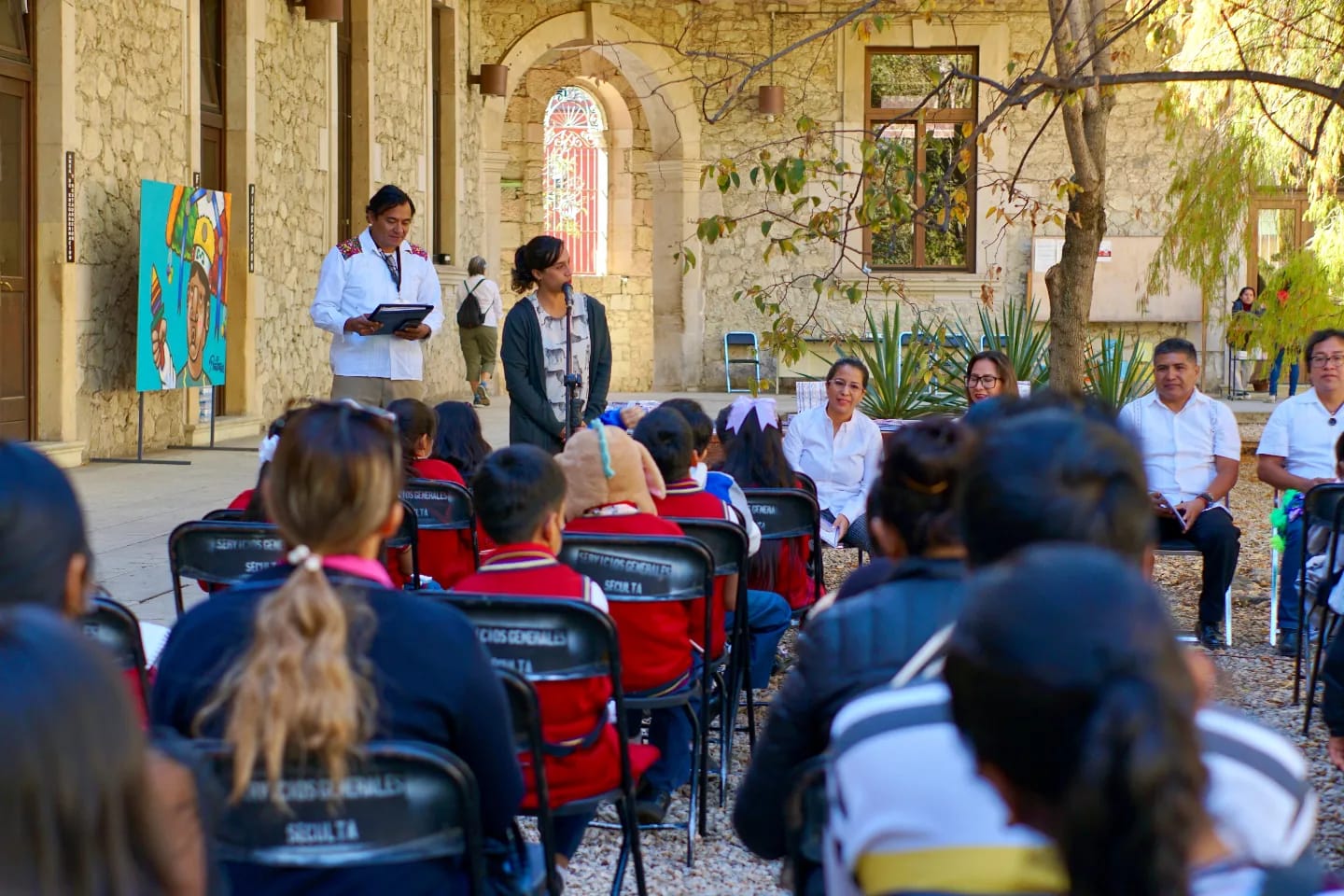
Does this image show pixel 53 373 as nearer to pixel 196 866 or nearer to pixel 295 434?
pixel 295 434

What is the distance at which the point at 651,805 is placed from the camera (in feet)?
12.1

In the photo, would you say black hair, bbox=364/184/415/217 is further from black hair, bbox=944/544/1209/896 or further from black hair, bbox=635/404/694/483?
black hair, bbox=944/544/1209/896

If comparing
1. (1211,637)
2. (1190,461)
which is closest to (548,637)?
(1211,637)

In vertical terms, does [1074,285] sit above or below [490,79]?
below

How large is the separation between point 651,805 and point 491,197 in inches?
568

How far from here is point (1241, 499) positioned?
989cm

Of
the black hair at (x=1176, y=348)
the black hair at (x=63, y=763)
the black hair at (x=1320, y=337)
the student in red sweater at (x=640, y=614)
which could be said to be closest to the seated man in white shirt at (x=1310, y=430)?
the black hair at (x=1320, y=337)

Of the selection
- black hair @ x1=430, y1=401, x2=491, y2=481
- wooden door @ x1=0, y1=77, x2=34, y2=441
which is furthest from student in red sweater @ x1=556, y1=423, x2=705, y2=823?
wooden door @ x1=0, y1=77, x2=34, y2=441

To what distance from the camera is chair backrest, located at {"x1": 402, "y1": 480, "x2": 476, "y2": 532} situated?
4.18 meters

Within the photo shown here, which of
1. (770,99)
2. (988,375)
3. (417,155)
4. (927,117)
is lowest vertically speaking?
(988,375)

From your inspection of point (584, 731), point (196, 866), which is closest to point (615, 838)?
point (584, 731)

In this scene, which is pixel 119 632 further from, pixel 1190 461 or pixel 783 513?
pixel 1190 461

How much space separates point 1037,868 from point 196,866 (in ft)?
2.29

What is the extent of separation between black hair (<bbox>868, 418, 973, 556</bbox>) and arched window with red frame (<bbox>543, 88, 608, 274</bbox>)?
18.2 metres
